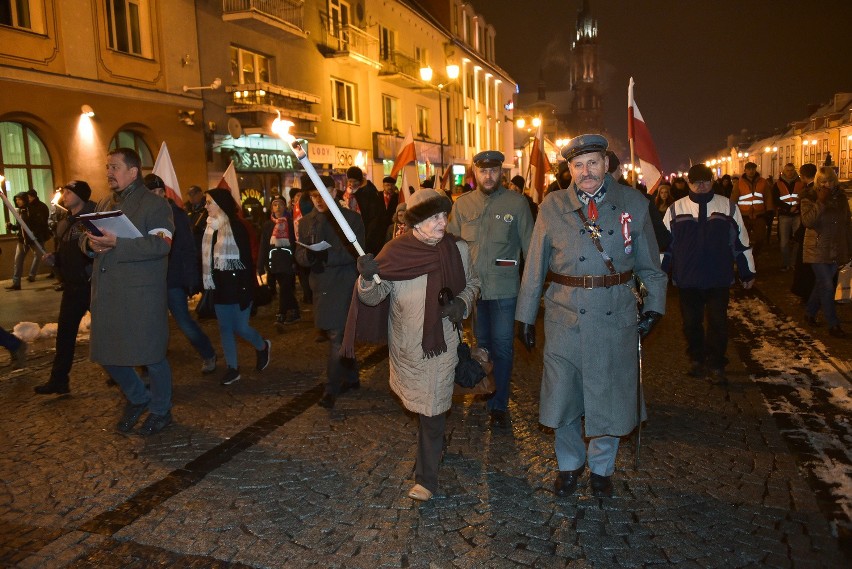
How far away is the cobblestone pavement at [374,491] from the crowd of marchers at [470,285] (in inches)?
10.5

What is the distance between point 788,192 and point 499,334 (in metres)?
11.1

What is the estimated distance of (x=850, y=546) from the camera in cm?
348

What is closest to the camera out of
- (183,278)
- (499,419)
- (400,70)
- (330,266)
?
(499,419)

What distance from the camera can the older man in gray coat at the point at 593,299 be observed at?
3.95 meters

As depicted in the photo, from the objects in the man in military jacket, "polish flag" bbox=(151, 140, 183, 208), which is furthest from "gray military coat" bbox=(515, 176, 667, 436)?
"polish flag" bbox=(151, 140, 183, 208)

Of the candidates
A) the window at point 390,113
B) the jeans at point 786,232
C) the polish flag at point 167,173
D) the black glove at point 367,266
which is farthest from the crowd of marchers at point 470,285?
the window at point 390,113

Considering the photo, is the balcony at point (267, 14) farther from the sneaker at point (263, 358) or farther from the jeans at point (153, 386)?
the jeans at point (153, 386)

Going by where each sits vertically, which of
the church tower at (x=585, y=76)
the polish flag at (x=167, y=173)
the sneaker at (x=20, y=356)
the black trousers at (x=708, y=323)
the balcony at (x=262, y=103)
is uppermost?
the church tower at (x=585, y=76)

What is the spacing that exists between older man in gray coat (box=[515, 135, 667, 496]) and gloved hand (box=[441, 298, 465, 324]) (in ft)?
1.48

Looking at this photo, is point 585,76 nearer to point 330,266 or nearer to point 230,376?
point 330,266

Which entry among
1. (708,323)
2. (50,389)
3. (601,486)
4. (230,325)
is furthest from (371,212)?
(601,486)

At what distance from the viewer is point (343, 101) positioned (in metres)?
26.9

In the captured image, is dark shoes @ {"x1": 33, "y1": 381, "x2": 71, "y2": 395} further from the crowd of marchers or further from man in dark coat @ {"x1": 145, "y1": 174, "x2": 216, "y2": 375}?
man in dark coat @ {"x1": 145, "y1": 174, "x2": 216, "y2": 375}

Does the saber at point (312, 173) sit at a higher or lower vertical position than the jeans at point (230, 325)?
higher
